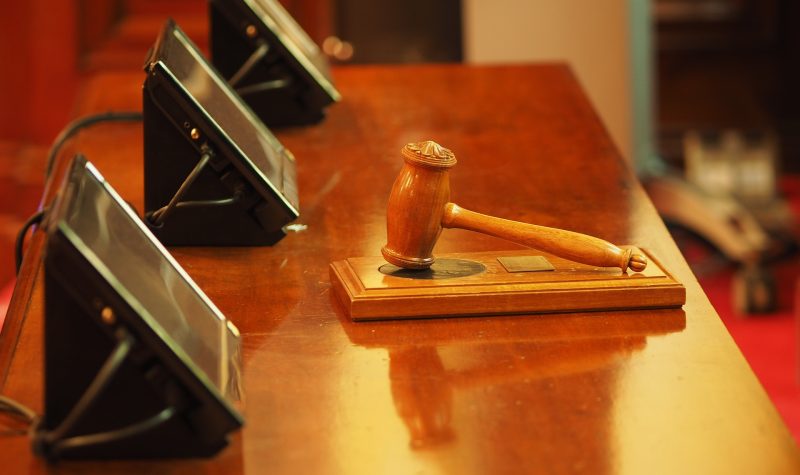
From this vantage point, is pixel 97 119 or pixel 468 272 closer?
pixel 468 272

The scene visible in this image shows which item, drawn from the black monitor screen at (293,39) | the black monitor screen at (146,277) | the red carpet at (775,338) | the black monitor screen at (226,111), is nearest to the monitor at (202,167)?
the black monitor screen at (226,111)

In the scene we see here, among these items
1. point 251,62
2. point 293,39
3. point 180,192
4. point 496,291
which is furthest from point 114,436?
point 293,39

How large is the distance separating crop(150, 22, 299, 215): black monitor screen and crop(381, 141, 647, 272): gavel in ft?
0.66

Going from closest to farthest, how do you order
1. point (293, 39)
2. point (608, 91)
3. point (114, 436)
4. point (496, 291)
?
point (114, 436), point (496, 291), point (293, 39), point (608, 91)

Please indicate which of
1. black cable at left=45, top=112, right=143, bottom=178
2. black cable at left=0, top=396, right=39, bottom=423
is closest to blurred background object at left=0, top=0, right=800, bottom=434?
black cable at left=45, top=112, right=143, bottom=178

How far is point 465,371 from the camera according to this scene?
96cm

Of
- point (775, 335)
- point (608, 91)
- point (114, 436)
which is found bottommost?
point (775, 335)

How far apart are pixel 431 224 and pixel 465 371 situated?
0.20 m

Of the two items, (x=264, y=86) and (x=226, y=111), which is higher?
(x=226, y=111)

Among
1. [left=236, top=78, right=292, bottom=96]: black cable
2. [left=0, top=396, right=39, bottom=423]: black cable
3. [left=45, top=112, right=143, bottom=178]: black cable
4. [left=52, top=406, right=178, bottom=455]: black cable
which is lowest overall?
[left=45, top=112, right=143, bottom=178]: black cable

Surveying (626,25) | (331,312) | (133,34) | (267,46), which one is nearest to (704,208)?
(626,25)

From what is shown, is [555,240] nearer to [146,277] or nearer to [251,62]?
[146,277]

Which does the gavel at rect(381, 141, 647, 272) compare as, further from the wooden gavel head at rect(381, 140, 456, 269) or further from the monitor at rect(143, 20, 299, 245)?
the monitor at rect(143, 20, 299, 245)

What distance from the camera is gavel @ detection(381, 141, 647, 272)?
43.7 inches
